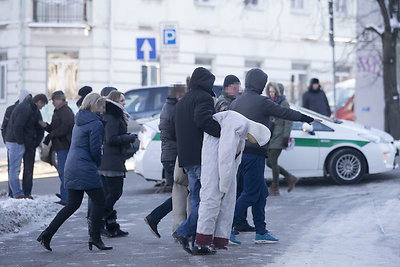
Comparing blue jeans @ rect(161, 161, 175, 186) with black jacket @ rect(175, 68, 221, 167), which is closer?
black jacket @ rect(175, 68, 221, 167)

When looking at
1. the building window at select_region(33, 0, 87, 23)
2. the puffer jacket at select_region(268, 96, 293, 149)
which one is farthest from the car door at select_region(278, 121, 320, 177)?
the building window at select_region(33, 0, 87, 23)

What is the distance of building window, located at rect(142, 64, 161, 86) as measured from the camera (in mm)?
34250

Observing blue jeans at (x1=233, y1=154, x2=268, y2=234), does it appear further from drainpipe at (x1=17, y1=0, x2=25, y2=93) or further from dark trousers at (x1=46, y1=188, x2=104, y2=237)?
drainpipe at (x1=17, y1=0, x2=25, y2=93)

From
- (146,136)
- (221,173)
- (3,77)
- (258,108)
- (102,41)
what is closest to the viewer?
(221,173)

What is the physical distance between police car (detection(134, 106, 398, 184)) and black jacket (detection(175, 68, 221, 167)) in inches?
238

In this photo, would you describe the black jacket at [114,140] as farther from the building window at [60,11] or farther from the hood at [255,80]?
the building window at [60,11]

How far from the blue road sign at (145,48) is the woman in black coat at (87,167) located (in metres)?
14.0

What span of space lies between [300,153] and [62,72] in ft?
60.5

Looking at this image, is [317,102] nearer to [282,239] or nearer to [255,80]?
[282,239]

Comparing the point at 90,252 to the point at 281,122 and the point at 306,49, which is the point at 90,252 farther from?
the point at 306,49

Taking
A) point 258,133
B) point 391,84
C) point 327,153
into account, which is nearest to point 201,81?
point 258,133

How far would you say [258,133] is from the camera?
31.6 ft

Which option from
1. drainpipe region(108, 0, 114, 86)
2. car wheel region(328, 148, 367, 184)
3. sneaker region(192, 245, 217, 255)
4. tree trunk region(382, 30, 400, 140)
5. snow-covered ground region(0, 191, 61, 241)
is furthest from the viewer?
drainpipe region(108, 0, 114, 86)

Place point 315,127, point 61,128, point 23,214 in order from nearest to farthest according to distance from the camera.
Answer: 1. point 23,214
2. point 61,128
3. point 315,127
